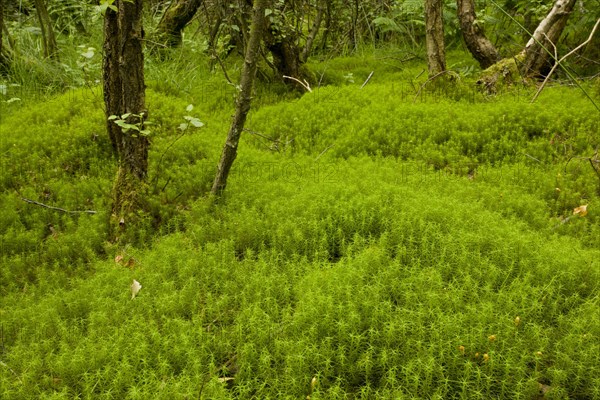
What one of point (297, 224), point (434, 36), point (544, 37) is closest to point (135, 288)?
point (297, 224)

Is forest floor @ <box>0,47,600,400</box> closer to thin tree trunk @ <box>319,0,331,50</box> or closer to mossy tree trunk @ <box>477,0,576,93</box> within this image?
mossy tree trunk @ <box>477,0,576,93</box>

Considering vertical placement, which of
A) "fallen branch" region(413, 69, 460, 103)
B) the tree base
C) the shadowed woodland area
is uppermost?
the tree base

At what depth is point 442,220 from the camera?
4086 millimetres

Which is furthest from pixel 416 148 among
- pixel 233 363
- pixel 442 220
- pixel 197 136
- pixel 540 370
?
pixel 233 363

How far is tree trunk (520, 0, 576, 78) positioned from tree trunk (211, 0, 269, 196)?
474cm

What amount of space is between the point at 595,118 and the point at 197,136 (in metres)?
5.03

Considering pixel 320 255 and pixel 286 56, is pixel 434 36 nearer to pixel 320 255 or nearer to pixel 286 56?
pixel 286 56

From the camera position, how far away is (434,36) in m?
7.26

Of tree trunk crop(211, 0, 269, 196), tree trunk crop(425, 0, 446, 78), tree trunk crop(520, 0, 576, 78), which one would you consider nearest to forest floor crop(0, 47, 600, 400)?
tree trunk crop(211, 0, 269, 196)

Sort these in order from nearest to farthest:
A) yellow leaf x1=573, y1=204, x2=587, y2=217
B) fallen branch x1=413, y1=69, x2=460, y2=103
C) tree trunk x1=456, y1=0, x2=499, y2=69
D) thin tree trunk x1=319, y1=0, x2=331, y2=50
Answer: yellow leaf x1=573, y1=204, x2=587, y2=217 < fallen branch x1=413, y1=69, x2=460, y2=103 < tree trunk x1=456, y1=0, x2=499, y2=69 < thin tree trunk x1=319, y1=0, x2=331, y2=50

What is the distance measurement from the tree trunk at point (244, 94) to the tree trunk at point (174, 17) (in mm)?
5288

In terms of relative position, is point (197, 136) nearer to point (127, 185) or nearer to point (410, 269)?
point (127, 185)

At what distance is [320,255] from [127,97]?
2.51m

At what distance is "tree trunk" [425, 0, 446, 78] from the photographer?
7141 millimetres
